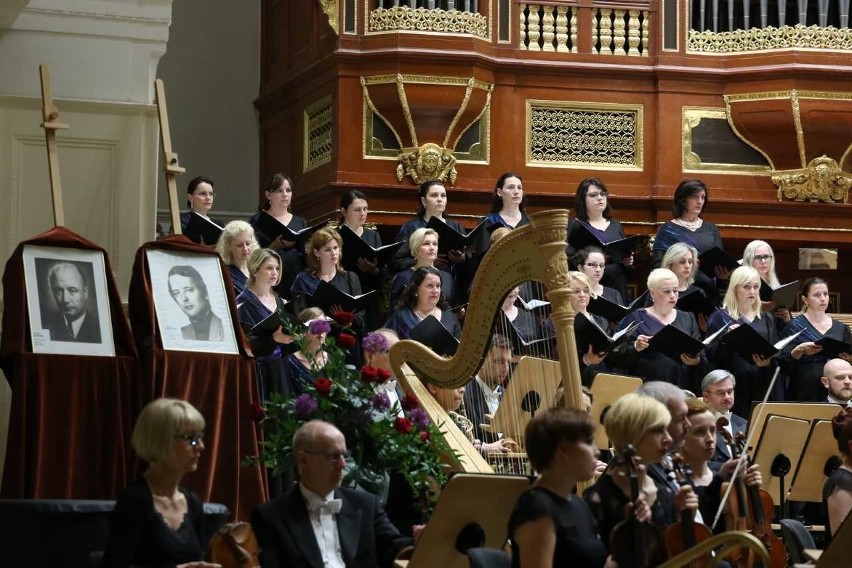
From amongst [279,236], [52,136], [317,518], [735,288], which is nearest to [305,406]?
[317,518]

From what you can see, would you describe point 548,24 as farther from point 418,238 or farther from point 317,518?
point 317,518

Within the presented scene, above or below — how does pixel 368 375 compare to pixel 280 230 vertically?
below

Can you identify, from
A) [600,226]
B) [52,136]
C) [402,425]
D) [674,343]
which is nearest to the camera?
[402,425]

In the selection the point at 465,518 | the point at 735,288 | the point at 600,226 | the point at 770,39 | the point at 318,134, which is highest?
the point at 770,39

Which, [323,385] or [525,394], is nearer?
[323,385]

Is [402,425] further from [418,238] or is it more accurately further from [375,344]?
[418,238]

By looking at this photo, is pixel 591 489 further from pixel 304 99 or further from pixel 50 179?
pixel 304 99

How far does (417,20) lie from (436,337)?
3.95 m

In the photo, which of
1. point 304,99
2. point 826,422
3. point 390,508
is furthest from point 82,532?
point 304,99

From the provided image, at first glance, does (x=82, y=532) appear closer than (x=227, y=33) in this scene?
Yes

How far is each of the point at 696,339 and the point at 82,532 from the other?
399 cm

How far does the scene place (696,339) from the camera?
26.4 ft

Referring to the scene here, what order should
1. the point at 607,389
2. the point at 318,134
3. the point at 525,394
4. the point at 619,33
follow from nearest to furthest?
the point at 525,394
the point at 607,389
the point at 318,134
the point at 619,33

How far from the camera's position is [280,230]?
869cm
